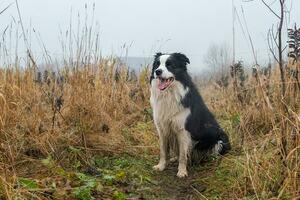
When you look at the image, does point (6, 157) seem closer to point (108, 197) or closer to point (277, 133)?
point (108, 197)

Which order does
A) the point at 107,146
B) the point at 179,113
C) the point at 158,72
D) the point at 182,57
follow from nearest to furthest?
the point at 158,72 < the point at 179,113 < the point at 182,57 < the point at 107,146

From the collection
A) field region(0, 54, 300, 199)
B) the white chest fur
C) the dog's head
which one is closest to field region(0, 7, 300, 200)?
field region(0, 54, 300, 199)

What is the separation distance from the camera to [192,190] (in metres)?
3.73

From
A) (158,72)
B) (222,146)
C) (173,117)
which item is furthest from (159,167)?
(158,72)

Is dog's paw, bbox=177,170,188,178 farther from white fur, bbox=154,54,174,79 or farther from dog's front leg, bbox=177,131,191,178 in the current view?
white fur, bbox=154,54,174,79

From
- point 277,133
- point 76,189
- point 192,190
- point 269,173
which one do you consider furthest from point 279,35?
point 76,189

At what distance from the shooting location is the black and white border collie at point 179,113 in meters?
4.30

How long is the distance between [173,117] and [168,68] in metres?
0.51

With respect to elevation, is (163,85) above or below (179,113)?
above

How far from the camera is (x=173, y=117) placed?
14.2ft

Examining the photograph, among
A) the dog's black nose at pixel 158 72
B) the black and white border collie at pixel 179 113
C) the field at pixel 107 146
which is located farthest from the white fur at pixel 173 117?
the field at pixel 107 146

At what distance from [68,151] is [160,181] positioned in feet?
3.07

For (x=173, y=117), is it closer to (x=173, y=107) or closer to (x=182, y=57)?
(x=173, y=107)

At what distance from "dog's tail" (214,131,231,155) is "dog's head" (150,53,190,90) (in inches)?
35.0
